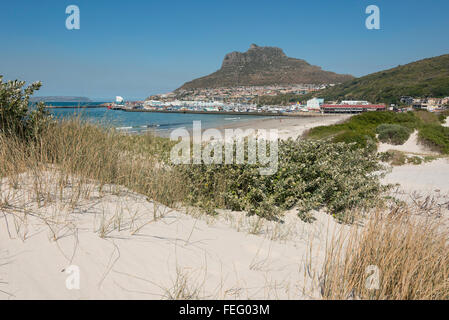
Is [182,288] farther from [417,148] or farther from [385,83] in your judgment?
[385,83]

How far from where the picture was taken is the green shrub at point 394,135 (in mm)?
13438

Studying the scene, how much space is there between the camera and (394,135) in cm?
1357

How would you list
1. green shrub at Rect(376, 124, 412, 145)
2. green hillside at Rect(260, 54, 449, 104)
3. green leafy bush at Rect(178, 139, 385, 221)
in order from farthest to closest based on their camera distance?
green hillside at Rect(260, 54, 449, 104) → green shrub at Rect(376, 124, 412, 145) → green leafy bush at Rect(178, 139, 385, 221)

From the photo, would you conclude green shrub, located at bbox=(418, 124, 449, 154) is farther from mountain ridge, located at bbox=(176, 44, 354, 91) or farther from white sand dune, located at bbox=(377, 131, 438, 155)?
mountain ridge, located at bbox=(176, 44, 354, 91)

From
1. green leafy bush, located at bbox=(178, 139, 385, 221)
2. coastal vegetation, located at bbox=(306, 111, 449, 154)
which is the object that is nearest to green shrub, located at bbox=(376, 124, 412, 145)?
coastal vegetation, located at bbox=(306, 111, 449, 154)

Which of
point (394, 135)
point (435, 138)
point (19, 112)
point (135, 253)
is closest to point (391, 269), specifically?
point (135, 253)

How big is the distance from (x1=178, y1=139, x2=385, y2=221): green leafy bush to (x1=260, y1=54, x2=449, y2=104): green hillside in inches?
3019

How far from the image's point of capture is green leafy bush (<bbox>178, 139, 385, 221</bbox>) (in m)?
4.20

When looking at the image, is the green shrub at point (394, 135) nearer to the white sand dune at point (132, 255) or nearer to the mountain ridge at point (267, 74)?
the white sand dune at point (132, 255)

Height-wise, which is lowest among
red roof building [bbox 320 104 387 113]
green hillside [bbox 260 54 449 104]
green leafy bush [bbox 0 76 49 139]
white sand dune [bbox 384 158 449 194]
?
white sand dune [bbox 384 158 449 194]
